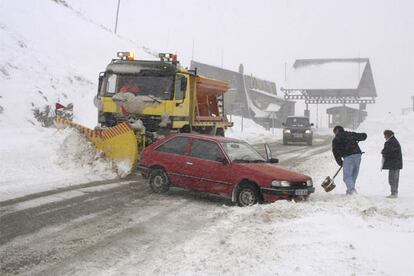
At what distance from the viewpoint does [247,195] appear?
958cm

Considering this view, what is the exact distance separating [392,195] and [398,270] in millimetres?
6384

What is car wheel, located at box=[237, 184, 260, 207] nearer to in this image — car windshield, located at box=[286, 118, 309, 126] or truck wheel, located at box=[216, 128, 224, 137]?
truck wheel, located at box=[216, 128, 224, 137]

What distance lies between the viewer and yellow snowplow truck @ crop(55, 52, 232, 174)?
13.2 m

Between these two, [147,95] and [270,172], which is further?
[147,95]

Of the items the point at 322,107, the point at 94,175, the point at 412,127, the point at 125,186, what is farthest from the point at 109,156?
the point at 322,107

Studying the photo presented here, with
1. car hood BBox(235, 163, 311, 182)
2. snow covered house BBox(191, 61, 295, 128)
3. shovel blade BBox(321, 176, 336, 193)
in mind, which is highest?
snow covered house BBox(191, 61, 295, 128)

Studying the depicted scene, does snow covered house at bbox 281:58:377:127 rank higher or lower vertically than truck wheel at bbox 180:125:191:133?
higher

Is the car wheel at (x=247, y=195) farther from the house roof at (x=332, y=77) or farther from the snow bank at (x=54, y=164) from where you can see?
the house roof at (x=332, y=77)

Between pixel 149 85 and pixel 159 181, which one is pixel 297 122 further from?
pixel 159 181

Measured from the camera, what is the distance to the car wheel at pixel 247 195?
31.1 ft

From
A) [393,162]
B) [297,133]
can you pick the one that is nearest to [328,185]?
[393,162]

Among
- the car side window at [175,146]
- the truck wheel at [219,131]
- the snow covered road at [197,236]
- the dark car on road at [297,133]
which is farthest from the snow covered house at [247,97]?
the snow covered road at [197,236]

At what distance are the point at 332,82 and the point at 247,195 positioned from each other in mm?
55335

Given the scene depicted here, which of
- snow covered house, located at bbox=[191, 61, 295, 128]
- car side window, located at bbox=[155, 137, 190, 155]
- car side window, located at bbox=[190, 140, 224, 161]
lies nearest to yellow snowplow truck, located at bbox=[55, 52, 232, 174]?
car side window, located at bbox=[155, 137, 190, 155]
